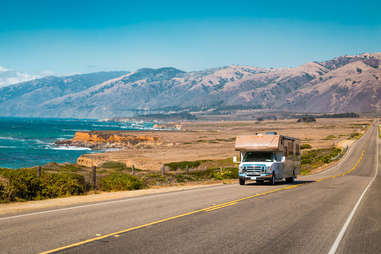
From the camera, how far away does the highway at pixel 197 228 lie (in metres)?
8.85

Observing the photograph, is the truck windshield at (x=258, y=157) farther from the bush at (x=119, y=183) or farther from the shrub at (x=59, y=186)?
the shrub at (x=59, y=186)

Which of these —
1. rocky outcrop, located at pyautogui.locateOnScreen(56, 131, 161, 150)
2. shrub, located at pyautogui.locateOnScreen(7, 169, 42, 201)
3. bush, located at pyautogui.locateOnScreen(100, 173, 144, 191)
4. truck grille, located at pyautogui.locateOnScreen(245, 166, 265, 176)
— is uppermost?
shrub, located at pyautogui.locateOnScreen(7, 169, 42, 201)

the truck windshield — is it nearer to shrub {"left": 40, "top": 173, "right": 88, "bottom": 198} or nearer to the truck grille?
the truck grille

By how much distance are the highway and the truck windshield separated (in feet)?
28.1

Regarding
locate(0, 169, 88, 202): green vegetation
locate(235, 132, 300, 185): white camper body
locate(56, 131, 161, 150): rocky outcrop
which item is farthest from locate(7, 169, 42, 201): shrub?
locate(56, 131, 161, 150): rocky outcrop

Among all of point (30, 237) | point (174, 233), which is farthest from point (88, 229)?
point (174, 233)

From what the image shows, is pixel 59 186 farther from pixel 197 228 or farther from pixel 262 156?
pixel 262 156

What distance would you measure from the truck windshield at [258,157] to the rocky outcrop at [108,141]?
305 ft

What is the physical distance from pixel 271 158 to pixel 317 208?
10.0 metres

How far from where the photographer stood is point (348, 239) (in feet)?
33.3

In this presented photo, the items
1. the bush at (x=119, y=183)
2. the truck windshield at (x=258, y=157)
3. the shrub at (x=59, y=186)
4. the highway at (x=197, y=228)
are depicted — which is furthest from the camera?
the truck windshield at (x=258, y=157)

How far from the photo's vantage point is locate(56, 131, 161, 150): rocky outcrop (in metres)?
123

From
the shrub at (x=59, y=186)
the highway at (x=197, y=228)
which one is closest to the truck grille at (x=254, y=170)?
the highway at (x=197, y=228)

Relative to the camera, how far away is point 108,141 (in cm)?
13450
